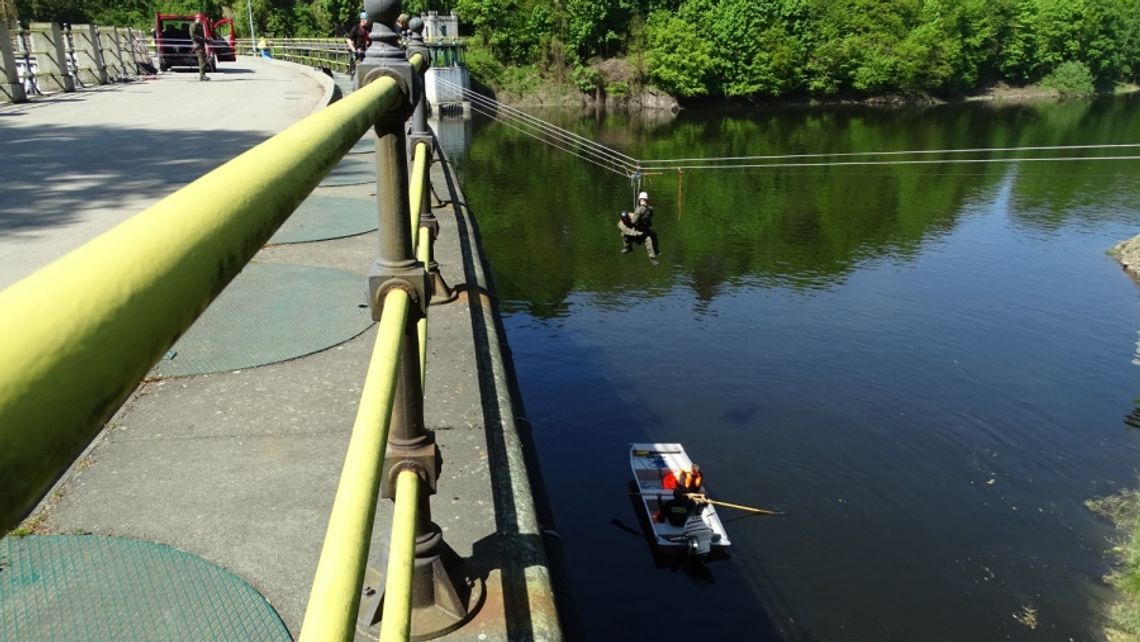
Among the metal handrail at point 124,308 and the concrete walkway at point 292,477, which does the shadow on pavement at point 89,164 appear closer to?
the concrete walkway at point 292,477

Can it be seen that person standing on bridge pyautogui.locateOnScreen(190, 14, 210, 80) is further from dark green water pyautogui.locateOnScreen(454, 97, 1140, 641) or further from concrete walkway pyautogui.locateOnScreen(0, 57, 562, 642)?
concrete walkway pyautogui.locateOnScreen(0, 57, 562, 642)

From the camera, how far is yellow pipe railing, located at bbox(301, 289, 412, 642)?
1.33 meters

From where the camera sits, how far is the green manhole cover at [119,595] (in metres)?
3.42

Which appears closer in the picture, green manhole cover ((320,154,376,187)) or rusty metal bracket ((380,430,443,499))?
rusty metal bracket ((380,430,443,499))

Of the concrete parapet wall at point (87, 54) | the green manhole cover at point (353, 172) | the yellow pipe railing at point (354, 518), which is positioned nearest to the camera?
the yellow pipe railing at point (354, 518)

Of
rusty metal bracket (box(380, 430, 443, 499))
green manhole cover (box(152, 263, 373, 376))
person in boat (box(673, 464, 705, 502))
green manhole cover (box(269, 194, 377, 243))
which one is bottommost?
person in boat (box(673, 464, 705, 502))

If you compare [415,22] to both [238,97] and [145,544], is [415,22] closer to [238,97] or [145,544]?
[145,544]

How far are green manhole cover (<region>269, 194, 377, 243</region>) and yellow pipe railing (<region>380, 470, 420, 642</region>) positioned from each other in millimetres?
7646

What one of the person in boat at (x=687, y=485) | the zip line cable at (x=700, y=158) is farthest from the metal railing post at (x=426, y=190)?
the zip line cable at (x=700, y=158)

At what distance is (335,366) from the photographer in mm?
6078

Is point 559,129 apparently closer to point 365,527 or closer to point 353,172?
point 353,172

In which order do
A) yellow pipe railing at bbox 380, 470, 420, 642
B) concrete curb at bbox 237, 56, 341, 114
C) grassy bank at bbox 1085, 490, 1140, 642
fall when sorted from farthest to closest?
concrete curb at bbox 237, 56, 341, 114, grassy bank at bbox 1085, 490, 1140, 642, yellow pipe railing at bbox 380, 470, 420, 642

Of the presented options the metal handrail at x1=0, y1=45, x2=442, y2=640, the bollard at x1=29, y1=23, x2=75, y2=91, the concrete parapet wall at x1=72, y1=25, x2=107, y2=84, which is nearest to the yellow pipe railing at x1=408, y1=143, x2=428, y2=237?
the metal handrail at x1=0, y1=45, x2=442, y2=640

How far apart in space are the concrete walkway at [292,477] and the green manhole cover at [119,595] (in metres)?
0.09
